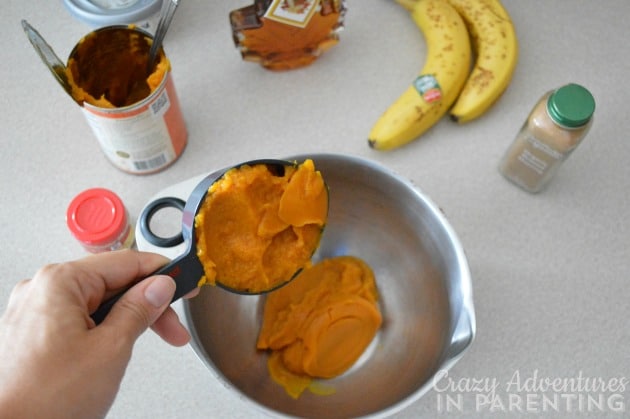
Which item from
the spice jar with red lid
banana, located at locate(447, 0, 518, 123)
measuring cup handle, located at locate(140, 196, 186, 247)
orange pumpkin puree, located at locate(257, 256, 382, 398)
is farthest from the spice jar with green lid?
the spice jar with red lid

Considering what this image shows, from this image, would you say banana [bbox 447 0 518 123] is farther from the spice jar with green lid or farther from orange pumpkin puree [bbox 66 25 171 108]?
orange pumpkin puree [bbox 66 25 171 108]

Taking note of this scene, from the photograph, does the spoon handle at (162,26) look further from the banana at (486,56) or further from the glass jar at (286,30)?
the banana at (486,56)

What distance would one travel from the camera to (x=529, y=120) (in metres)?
0.92

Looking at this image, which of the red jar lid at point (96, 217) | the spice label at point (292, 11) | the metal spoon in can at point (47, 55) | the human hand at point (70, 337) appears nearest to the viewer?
the human hand at point (70, 337)

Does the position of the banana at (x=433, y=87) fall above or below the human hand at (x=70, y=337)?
below

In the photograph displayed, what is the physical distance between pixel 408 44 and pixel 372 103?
163 mm

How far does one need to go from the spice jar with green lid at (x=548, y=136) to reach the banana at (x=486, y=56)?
A: 0.36ft

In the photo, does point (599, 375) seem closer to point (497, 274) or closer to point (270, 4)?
point (497, 274)

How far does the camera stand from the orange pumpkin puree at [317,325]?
0.85 m

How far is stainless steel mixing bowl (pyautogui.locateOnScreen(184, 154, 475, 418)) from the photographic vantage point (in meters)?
0.80

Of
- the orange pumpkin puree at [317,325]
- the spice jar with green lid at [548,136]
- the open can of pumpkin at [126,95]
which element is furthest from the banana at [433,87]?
the open can of pumpkin at [126,95]

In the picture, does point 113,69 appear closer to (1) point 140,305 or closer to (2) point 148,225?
(2) point 148,225

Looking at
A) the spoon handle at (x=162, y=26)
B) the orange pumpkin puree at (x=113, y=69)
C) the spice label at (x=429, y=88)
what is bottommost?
the spice label at (x=429, y=88)

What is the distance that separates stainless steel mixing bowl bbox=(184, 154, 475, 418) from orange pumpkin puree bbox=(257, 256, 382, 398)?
2cm
